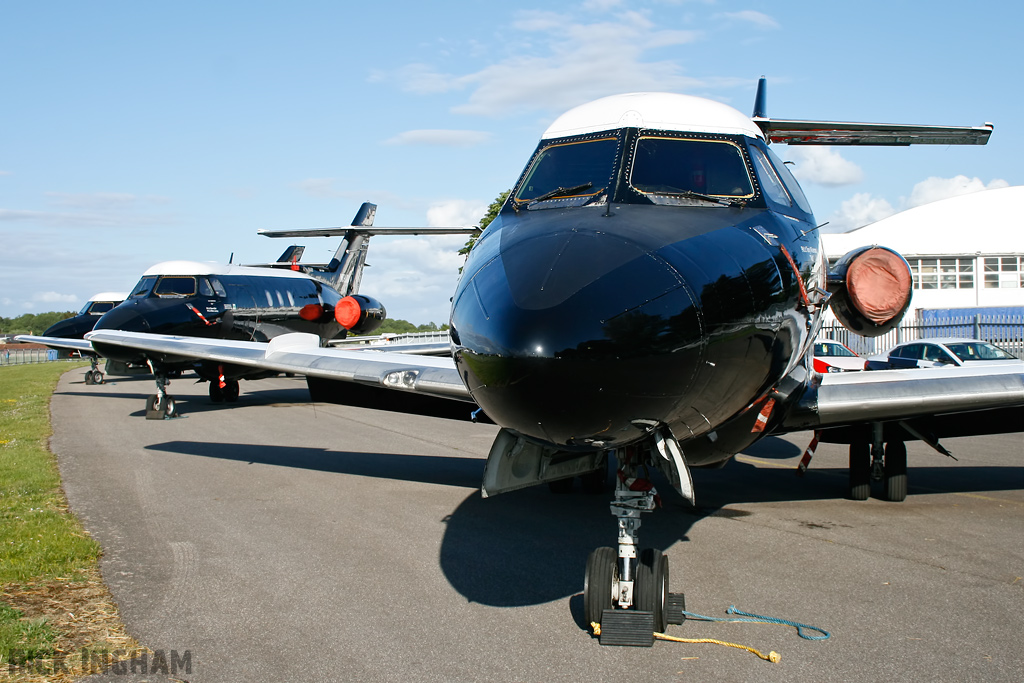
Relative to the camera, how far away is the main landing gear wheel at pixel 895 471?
27.4ft

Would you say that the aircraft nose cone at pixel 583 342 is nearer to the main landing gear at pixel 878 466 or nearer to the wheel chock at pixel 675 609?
the wheel chock at pixel 675 609

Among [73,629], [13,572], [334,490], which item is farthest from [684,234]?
[334,490]

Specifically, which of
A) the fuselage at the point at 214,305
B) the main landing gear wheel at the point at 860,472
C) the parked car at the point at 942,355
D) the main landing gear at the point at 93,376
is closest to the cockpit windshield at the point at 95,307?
the main landing gear at the point at 93,376

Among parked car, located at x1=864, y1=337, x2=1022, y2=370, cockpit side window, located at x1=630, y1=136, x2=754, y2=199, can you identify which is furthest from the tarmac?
parked car, located at x1=864, y1=337, x2=1022, y2=370

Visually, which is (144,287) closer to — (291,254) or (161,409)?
(161,409)

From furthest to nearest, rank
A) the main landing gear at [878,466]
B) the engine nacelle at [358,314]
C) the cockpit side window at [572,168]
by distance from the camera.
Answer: the engine nacelle at [358,314] < the main landing gear at [878,466] < the cockpit side window at [572,168]

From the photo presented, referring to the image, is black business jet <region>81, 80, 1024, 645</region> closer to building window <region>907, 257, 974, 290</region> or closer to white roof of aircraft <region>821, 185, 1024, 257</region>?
white roof of aircraft <region>821, 185, 1024, 257</region>

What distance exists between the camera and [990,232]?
46.2m

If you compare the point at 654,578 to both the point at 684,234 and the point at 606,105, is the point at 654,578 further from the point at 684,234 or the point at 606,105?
the point at 606,105

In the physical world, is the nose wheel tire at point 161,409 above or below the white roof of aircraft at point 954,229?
below

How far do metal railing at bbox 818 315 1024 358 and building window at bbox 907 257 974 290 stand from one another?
7.90 m

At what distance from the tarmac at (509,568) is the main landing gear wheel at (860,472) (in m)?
0.12

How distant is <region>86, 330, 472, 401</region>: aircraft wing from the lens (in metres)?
7.40

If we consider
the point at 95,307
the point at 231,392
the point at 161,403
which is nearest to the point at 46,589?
the point at 161,403
